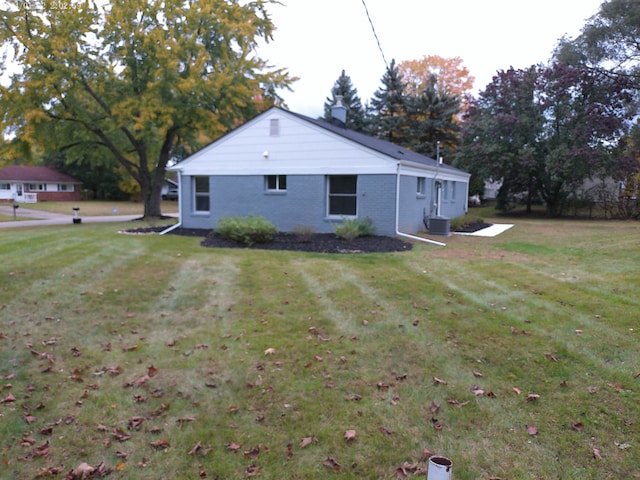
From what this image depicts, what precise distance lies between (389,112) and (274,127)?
25.6 meters

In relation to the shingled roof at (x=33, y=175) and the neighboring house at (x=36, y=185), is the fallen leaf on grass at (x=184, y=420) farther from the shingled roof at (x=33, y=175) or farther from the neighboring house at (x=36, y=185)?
the shingled roof at (x=33, y=175)

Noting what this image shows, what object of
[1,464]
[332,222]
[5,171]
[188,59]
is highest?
[188,59]

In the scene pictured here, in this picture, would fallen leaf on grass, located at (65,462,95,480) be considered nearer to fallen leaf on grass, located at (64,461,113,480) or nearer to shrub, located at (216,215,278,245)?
fallen leaf on grass, located at (64,461,113,480)

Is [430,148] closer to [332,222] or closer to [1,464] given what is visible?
[332,222]

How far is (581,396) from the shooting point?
159 inches

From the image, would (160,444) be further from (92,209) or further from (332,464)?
(92,209)

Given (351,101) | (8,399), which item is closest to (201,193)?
(8,399)

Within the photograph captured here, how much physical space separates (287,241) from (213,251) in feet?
8.57

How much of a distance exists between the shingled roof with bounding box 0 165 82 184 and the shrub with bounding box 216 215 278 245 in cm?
4679

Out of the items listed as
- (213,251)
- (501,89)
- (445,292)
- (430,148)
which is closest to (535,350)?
(445,292)

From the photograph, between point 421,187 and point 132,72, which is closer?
point 421,187

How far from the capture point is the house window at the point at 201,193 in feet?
61.2

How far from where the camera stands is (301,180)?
1636cm

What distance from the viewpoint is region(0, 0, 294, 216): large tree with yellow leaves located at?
66.1ft
